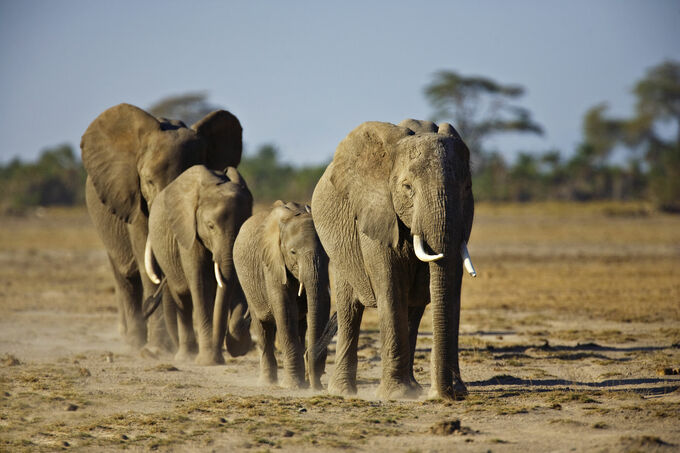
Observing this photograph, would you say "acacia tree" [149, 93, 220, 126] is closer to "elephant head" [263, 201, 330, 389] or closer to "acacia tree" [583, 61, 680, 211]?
"acacia tree" [583, 61, 680, 211]

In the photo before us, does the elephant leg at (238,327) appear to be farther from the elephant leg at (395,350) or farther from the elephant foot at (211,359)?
the elephant leg at (395,350)

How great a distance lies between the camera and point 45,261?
23.0 meters

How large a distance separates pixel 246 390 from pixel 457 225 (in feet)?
8.37

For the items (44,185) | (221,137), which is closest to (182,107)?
(44,185)

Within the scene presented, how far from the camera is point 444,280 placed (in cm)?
662

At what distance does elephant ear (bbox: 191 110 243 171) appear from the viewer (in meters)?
11.6

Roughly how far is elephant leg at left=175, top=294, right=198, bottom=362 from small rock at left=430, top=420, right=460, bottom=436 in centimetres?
441

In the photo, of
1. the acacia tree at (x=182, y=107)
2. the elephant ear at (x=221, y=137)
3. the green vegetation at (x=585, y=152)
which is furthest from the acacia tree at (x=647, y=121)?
the elephant ear at (x=221, y=137)

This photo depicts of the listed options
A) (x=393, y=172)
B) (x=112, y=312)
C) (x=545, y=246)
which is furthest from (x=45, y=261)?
(x=393, y=172)

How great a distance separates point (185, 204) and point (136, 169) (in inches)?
70.1

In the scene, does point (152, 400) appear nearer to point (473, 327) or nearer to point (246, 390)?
point (246, 390)

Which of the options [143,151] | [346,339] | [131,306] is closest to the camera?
[346,339]

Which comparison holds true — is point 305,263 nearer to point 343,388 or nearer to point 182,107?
point 343,388

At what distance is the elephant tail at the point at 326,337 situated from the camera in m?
7.75
